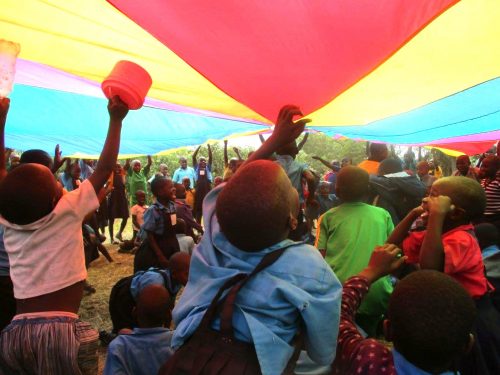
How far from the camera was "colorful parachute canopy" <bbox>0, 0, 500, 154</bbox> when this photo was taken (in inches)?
Answer: 72.2

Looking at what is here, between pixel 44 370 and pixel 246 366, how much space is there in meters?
1.04

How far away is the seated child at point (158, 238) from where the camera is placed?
3379 mm

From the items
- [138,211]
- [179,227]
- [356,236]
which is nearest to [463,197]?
[356,236]

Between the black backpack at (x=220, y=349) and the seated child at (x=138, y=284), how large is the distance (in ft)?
5.55

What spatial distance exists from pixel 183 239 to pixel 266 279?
2.76 m

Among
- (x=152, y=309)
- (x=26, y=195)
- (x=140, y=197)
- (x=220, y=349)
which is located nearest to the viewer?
(x=220, y=349)

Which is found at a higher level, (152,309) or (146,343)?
(152,309)

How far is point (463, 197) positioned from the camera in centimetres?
156

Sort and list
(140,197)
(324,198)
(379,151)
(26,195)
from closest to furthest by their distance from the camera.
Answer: (26,195)
(379,151)
(324,198)
(140,197)

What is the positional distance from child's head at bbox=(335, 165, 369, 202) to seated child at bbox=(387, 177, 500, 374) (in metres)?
0.70

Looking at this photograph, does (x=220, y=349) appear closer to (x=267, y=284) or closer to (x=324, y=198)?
(x=267, y=284)

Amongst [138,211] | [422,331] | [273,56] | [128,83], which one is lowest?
[138,211]

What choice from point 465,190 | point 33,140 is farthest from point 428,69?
point 33,140

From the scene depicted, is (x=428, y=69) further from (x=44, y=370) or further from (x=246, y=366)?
(x=44, y=370)
